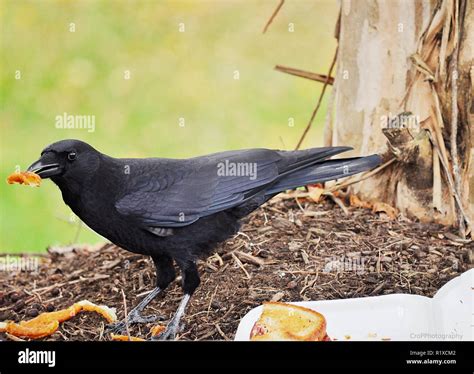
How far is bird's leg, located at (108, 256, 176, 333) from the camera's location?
160 inches

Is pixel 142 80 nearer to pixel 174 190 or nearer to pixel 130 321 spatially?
pixel 174 190

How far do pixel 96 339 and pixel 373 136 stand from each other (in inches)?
58.1

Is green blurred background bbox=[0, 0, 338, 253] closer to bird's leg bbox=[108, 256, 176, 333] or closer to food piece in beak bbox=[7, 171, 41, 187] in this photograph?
food piece in beak bbox=[7, 171, 41, 187]

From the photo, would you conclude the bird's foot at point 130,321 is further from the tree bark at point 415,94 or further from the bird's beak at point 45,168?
the tree bark at point 415,94

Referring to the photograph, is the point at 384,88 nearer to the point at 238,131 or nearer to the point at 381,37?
the point at 381,37

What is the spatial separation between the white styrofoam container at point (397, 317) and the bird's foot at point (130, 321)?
1.26ft

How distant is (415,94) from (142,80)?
3.86 ft

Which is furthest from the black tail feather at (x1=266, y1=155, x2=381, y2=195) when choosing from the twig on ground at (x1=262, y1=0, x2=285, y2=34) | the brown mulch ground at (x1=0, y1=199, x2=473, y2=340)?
the twig on ground at (x1=262, y1=0, x2=285, y2=34)

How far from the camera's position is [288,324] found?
3982 mm

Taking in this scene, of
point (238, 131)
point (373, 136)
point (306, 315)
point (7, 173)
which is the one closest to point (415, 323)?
point (306, 315)

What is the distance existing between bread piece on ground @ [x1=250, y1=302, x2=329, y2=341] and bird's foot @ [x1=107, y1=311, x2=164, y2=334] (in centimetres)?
45

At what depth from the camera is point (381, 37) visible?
4160 mm

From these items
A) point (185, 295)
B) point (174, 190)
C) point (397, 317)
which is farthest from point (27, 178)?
point (397, 317)

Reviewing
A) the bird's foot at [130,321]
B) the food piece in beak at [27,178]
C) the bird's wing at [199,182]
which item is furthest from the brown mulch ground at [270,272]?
the food piece in beak at [27,178]
